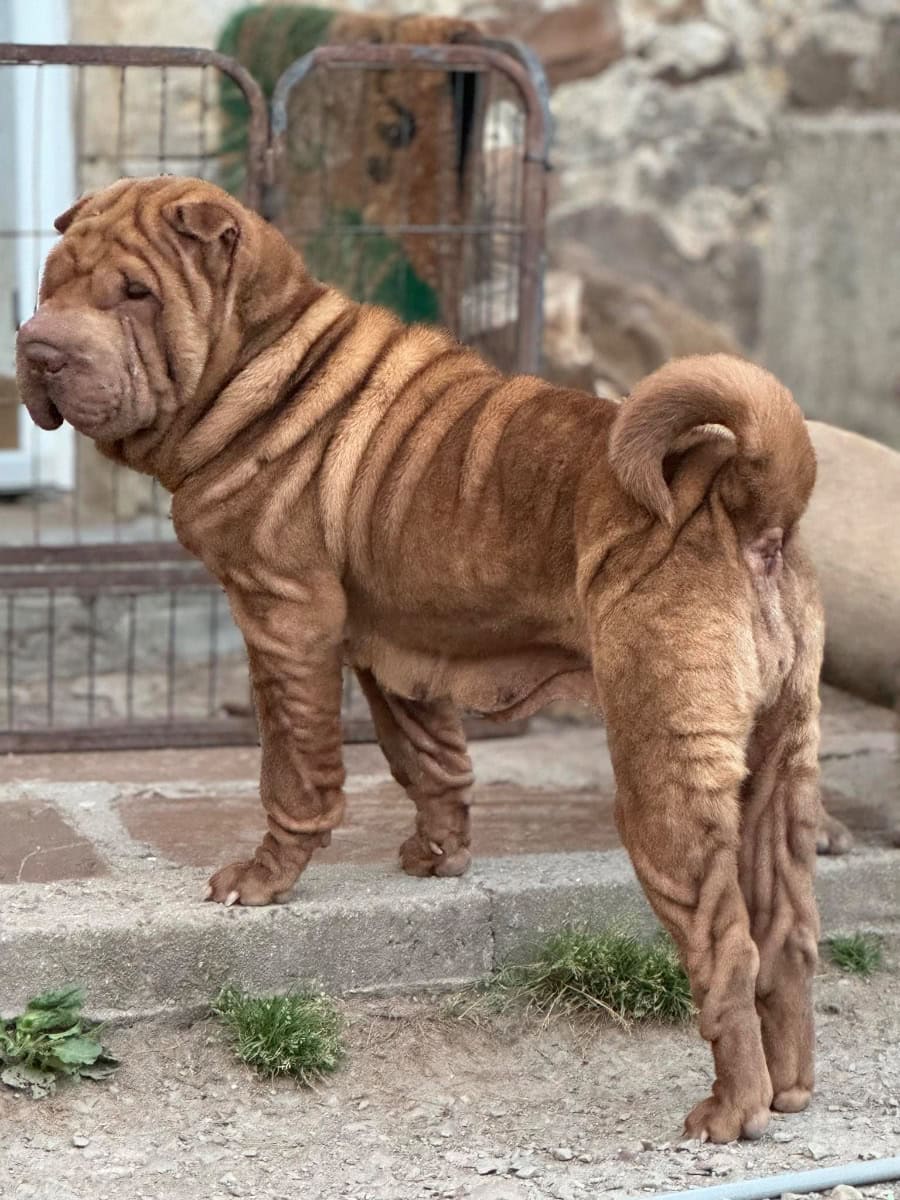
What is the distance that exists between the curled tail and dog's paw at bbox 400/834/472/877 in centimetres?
138

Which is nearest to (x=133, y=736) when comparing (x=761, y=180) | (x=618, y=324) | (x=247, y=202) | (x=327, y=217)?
(x=247, y=202)

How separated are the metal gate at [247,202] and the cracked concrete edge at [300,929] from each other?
1.74 metres

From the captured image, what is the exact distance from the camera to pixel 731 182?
8688mm

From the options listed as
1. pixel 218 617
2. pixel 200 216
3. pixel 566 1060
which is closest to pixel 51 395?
pixel 200 216

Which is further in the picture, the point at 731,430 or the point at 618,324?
the point at 618,324

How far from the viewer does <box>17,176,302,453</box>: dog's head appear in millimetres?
3873

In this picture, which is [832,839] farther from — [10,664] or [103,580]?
[10,664]

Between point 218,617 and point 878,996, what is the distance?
3.28 meters

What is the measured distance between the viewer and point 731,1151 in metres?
3.64

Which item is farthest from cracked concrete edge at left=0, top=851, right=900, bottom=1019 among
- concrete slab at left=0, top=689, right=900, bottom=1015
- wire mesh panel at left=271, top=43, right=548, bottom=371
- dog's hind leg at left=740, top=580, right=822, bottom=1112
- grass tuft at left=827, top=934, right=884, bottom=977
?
wire mesh panel at left=271, top=43, right=548, bottom=371

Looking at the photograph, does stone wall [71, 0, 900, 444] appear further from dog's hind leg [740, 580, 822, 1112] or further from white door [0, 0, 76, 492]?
Result: dog's hind leg [740, 580, 822, 1112]

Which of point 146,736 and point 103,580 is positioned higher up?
point 103,580

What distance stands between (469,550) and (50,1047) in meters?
1.40

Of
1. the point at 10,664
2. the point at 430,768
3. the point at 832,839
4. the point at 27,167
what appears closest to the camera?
the point at 430,768
